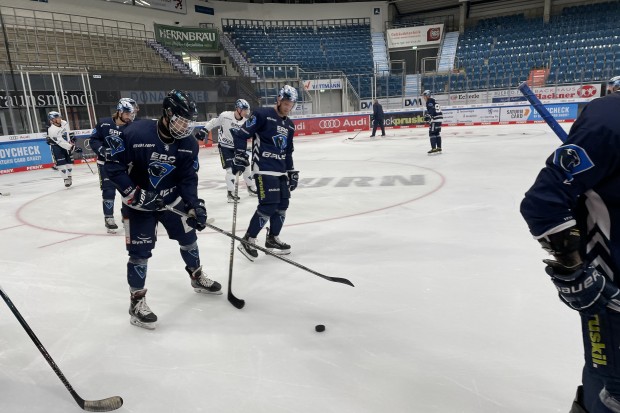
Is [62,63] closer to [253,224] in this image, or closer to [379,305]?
[253,224]

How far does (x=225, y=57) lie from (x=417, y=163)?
19.4m

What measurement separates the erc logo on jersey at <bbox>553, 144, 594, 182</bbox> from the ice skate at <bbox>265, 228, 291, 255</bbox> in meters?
3.42

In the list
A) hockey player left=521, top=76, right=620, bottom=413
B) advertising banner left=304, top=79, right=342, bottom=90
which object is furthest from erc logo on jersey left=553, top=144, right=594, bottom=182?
advertising banner left=304, top=79, right=342, bottom=90

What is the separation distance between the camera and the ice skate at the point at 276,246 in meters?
4.43

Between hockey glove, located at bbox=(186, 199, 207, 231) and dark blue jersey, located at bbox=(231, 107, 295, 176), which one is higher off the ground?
dark blue jersey, located at bbox=(231, 107, 295, 176)

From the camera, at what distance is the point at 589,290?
1184 millimetres

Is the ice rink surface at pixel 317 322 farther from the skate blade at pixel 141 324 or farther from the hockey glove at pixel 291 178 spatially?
the hockey glove at pixel 291 178

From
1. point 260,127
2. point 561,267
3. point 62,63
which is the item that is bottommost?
point 561,267

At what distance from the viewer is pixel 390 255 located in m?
4.15

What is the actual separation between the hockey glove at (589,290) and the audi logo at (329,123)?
2023 cm

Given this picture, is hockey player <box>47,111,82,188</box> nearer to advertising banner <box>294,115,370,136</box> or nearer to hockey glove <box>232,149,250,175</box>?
hockey glove <box>232,149,250,175</box>

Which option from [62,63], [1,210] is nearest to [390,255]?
[1,210]

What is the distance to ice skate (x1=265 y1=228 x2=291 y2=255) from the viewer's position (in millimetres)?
4431

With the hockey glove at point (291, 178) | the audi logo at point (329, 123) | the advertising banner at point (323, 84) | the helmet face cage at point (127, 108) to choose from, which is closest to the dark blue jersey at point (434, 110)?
the hockey glove at point (291, 178)
